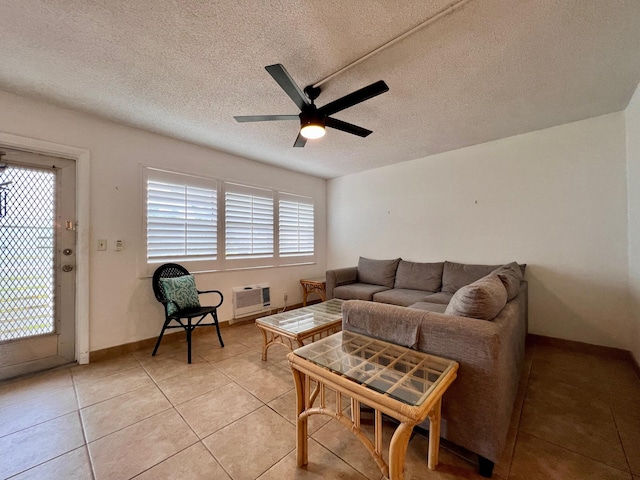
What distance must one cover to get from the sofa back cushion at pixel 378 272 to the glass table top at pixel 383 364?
7.47 ft

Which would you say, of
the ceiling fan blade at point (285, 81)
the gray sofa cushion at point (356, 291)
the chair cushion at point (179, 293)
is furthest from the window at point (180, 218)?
the ceiling fan blade at point (285, 81)

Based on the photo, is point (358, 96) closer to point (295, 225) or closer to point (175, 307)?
Result: point (175, 307)

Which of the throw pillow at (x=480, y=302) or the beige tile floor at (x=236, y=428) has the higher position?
the throw pillow at (x=480, y=302)

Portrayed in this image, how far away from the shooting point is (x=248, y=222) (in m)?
3.72

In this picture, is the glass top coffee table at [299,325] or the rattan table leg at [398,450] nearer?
the rattan table leg at [398,450]

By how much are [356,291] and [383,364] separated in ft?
7.05

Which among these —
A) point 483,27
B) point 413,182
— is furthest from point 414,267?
point 483,27

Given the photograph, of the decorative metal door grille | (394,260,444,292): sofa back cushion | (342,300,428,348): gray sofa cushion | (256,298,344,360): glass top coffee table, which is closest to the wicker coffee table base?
(342,300,428,348): gray sofa cushion

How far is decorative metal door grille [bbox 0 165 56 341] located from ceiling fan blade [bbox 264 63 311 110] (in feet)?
8.00

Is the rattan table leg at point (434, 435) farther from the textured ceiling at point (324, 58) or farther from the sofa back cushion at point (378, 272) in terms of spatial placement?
the sofa back cushion at point (378, 272)

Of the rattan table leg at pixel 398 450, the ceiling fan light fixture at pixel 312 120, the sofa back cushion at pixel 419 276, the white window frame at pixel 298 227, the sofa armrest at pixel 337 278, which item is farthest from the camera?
the white window frame at pixel 298 227

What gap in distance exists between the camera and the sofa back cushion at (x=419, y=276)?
3305 mm

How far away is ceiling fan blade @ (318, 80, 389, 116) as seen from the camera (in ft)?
5.12

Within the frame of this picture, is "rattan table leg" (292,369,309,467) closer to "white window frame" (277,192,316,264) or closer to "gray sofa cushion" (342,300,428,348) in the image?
"gray sofa cushion" (342,300,428,348)
